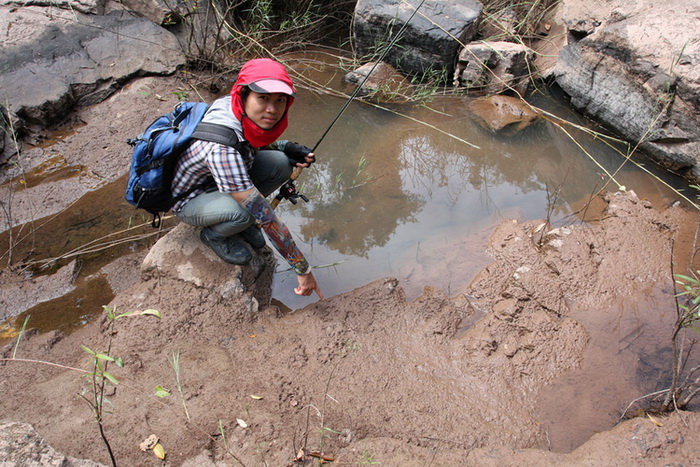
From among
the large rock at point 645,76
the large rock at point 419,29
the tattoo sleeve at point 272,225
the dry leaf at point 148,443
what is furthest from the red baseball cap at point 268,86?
the large rock at point 645,76

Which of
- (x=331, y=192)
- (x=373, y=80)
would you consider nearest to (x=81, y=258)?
(x=331, y=192)

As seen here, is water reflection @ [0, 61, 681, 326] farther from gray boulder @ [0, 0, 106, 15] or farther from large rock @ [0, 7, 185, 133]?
gray boulder @ [0, 0, 106, 15]

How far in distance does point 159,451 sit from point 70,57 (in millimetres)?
3846

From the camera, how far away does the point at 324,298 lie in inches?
110

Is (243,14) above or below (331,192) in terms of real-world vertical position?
above

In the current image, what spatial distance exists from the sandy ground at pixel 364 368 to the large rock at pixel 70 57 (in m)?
2.00

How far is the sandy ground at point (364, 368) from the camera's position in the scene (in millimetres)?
1825

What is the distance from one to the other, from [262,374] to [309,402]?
0.27 meters

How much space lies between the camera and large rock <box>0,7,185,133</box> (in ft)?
12.6

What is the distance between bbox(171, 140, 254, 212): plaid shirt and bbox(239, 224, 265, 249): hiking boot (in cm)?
52

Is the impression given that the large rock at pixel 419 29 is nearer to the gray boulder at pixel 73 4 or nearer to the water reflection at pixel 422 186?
the water reflection at pixel 422 186

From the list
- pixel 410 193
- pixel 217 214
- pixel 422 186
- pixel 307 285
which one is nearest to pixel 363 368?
pixel 307 285

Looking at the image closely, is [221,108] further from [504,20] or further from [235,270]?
[504,20]

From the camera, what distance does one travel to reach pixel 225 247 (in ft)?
8.57
